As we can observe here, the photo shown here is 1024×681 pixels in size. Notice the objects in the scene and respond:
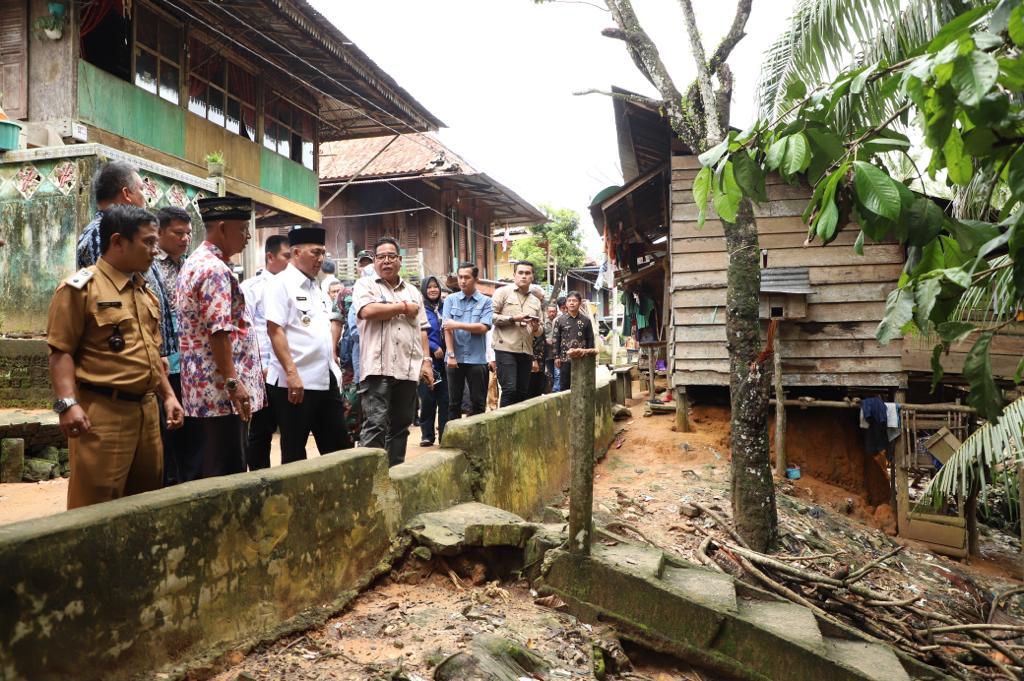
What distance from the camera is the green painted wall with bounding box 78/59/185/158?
10125mm

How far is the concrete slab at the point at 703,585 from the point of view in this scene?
4004mm

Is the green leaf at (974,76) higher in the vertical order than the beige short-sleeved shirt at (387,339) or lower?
higher

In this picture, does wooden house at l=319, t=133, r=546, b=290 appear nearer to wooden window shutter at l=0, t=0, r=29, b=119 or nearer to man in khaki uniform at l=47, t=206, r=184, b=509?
wooden window shutter at l=0, t=0, r=29, b=119

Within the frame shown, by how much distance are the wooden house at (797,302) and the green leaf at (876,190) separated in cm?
793

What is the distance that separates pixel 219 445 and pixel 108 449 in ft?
2.29

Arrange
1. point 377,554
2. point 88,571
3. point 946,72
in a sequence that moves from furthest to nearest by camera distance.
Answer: point 377,554 → point 88,571 → point 946,72

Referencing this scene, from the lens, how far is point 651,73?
646cm

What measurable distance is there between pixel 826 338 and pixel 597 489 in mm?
4496

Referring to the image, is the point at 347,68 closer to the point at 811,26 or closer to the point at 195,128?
the point at 195,128

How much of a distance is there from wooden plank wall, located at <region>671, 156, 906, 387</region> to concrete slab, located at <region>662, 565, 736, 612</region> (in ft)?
18.7

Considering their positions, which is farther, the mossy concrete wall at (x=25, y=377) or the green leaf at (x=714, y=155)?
the mossy concrete wall at (x=25, y=377)

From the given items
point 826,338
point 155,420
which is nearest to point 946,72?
point 155,420

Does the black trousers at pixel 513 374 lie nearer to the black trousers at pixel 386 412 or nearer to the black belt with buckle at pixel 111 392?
the black trousers at pixel 386 412

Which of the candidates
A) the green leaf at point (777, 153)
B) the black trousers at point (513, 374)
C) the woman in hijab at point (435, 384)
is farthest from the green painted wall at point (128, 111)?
the green leaf at point (777, 153)
